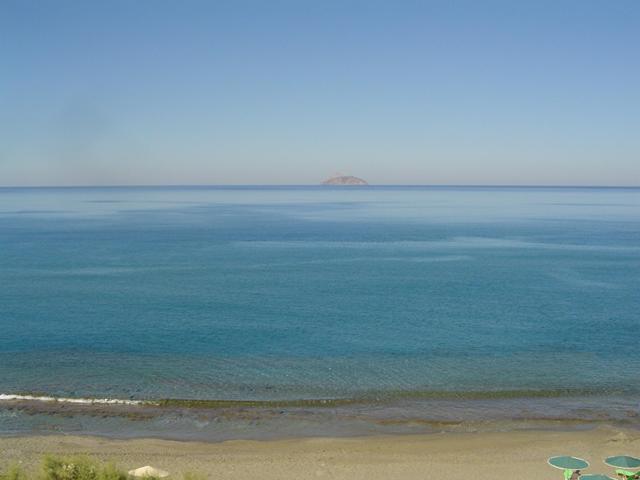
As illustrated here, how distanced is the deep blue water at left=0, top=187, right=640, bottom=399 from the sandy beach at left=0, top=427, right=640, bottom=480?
4.86m

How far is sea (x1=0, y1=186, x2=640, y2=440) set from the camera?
25172mm

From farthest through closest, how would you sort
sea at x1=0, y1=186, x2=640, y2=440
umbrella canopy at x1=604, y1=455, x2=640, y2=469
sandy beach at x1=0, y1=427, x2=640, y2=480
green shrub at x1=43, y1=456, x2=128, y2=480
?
sea at x1=0, y1=186, x2=640, y2=440, sandy beach at x1=0, y1=427, x2=640, y2=480, umbrella canopy at x1=604, y1=455, x2=640, y2=469, green shrub at x1=43, y1=456, x2=128, y2=480

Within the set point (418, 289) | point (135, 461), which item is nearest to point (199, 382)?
point (135, 461)

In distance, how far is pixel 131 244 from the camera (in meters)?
77.9

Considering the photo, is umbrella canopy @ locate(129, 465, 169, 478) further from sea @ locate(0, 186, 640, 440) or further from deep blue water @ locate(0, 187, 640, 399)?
deep blue water @ locate(0, 187, 640, 399)

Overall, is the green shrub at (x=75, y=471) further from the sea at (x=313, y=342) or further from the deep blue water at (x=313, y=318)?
the deep blue water at (x=313, y=318)

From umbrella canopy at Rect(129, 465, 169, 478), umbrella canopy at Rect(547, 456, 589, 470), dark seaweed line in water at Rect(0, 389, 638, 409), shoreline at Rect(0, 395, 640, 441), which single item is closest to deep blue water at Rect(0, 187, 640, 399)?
dark seaweed line in water at Rect(0, 389, 638, 409)

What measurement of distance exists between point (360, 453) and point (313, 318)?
63.1ft

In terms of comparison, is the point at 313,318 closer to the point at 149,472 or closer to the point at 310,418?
the point at 310,418

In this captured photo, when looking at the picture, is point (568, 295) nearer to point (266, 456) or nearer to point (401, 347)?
point (401, 347)

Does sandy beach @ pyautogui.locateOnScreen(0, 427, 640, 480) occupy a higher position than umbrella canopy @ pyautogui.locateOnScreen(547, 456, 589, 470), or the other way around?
umbrella canopy @ pyautogui.locateOnScreen(547, 456, 589, 470)

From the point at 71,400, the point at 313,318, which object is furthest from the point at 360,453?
the point at 313,318

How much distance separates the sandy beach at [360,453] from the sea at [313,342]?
3.29 ft

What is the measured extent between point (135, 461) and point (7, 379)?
11868 millimetres
